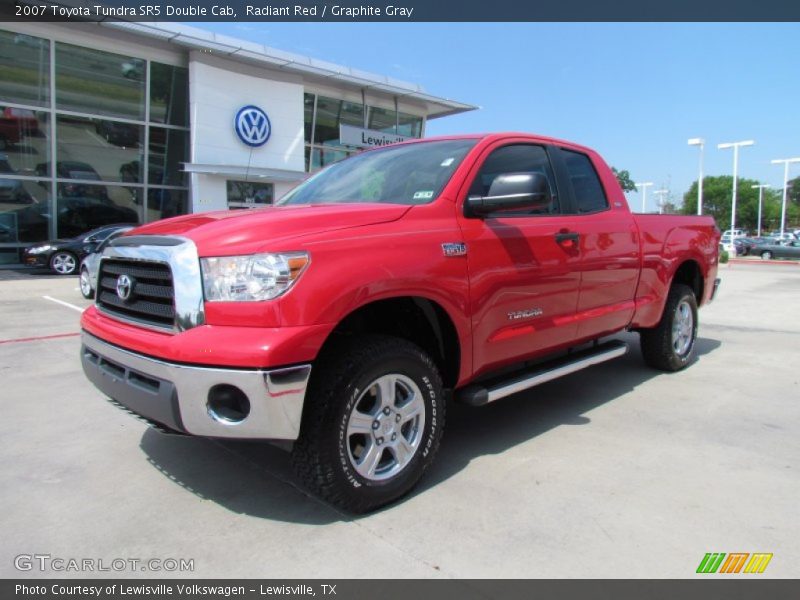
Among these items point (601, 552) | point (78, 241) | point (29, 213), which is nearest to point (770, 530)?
point (601, 552)

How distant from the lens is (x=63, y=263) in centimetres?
1628

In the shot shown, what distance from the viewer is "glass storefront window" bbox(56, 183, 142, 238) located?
18453 mm

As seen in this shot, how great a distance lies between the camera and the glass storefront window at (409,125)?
87.3 ft

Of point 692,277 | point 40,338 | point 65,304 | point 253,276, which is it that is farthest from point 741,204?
point 253,276

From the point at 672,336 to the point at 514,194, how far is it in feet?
9.95

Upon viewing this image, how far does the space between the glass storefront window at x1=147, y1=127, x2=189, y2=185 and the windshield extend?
1800 cm

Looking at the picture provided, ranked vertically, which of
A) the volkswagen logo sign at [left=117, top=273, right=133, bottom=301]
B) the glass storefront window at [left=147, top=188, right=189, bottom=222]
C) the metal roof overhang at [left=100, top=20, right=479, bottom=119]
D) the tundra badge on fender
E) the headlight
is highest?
the metal roof overhang at [left=100, top=20, right=479, bottom=119]

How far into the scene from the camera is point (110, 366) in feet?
9.72

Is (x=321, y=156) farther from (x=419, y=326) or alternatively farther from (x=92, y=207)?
(x=419, y=326)

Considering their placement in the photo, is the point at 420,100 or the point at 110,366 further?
the point at 420,100

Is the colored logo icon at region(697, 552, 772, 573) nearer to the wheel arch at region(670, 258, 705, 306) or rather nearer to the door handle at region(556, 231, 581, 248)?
the door handle at region(556, 231, 581, 248)

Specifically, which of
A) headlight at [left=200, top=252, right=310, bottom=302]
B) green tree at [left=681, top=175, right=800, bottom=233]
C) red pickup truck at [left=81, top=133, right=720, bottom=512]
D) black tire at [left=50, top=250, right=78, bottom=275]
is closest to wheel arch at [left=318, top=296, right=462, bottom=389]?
red pickup truck at [left=81, top=133, right=720, bottom=512]

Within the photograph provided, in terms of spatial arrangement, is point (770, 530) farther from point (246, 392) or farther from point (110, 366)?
point (110, 366)
